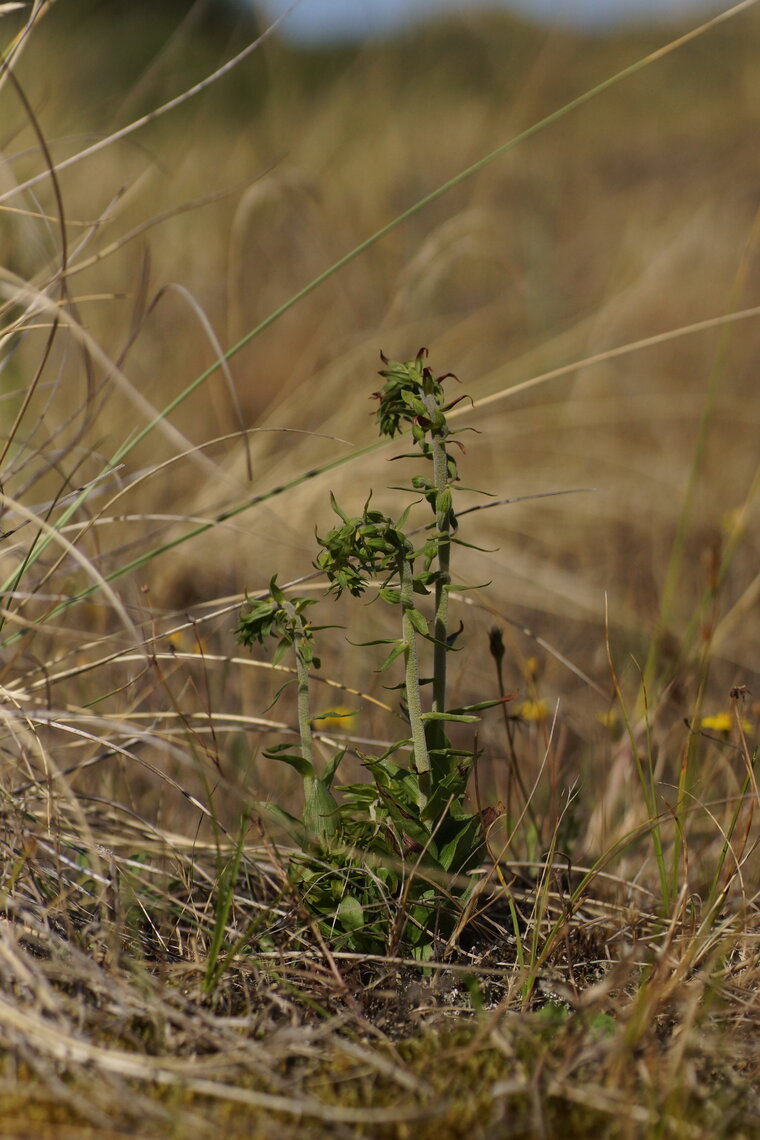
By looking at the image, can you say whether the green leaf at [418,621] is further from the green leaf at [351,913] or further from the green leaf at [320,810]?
the green leaf at [351,913]

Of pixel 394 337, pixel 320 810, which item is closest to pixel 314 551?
pixel 394 337

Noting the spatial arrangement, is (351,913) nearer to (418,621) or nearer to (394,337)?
(418,621)

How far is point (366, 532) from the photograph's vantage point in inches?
44.8

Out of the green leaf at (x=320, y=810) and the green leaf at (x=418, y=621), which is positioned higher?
the green leaf at (x=418, y=621)

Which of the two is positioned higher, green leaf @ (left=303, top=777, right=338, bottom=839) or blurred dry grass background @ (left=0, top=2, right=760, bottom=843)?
blurred dry grass background @ (left=0, top=2, right=760, bottom=843)

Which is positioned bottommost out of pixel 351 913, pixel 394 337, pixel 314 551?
pixel 351 913

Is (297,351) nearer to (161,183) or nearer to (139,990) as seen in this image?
(161,183)

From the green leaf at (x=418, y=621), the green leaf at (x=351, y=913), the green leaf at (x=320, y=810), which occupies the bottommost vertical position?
the green leaf at (x=351, y=913)

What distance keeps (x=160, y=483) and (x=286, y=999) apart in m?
2.50

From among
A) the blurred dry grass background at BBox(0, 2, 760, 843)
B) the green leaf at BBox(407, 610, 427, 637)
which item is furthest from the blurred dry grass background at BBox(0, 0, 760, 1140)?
the green leaf at BBox(407, 610, 427, 637)

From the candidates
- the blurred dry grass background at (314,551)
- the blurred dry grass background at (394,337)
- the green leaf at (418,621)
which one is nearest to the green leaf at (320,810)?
the blurred dry grass background at (314,551)

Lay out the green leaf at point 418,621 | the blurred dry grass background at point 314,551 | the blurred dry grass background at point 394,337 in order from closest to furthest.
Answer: the blurred dry grass background at point 314,551, the green leaf at point 418,621, the blurred dry grass background at point 394,337

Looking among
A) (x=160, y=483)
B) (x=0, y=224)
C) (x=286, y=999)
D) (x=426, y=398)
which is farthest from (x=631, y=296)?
(x=286, y=999)

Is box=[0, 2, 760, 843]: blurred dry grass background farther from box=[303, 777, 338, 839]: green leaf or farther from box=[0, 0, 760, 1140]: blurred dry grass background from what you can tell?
box=[303, 777, 338, 839]: green leaf
